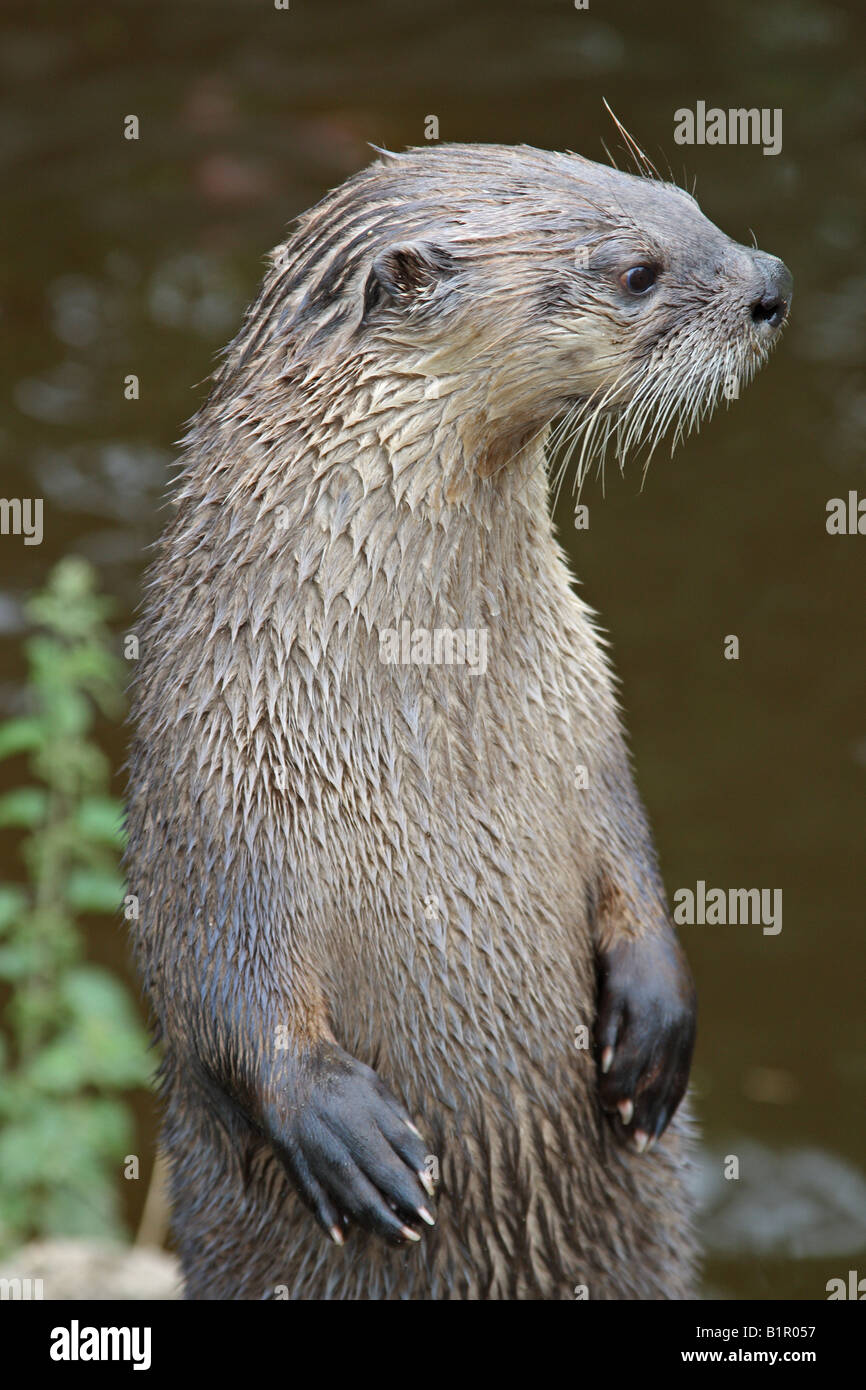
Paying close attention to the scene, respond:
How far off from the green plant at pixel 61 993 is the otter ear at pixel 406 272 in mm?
1528

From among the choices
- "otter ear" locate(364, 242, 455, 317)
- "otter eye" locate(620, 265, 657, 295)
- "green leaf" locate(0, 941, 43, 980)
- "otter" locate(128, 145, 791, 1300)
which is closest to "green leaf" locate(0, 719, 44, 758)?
"green leaf" locate(0, 941, 43, 980)

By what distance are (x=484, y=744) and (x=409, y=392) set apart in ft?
1.65

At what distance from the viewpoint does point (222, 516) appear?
8.46 feet

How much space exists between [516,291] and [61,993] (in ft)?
7.71

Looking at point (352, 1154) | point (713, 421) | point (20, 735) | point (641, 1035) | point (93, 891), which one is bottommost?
point (352, 1154)

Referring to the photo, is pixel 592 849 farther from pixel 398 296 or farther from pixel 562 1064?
pixel 398 296

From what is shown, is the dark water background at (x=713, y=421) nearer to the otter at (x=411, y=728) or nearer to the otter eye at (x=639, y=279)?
the otter at (x=411, y=728)

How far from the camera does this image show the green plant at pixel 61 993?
3947 millimetres

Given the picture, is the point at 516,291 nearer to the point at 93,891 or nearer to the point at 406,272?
the point at 406,272

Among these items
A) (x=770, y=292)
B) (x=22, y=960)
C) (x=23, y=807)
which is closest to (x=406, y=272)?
(x=770, y=292)

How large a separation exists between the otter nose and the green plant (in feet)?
5.48

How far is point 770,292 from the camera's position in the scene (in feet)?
8.75
